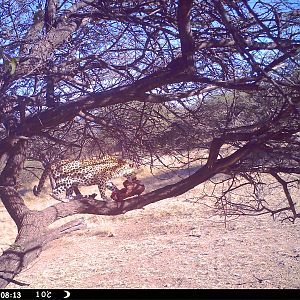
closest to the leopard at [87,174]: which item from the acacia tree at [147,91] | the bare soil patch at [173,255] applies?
the bare soil patch at [173,255]

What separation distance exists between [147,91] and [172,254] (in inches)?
214

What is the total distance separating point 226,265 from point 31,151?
4.04 metres

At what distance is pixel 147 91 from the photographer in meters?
3.88

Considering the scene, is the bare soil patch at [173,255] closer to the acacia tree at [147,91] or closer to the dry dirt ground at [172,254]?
the dry dirt ground at [172,254]

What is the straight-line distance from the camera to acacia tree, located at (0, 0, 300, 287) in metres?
3.54

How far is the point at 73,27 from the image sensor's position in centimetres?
431

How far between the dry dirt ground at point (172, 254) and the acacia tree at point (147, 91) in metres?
2.58

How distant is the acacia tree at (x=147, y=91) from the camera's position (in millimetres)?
3545

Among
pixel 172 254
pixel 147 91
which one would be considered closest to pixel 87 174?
pixel 172 254

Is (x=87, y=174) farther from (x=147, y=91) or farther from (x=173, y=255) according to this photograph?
(x=147, y=91)

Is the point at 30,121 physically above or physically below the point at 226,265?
above
